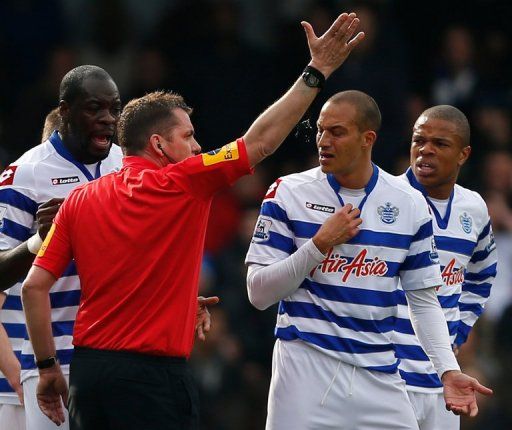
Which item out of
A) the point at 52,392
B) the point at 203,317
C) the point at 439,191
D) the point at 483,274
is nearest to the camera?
the point at 52,392

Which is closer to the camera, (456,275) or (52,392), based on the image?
(52,392)

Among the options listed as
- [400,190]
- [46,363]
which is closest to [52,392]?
[46,363]

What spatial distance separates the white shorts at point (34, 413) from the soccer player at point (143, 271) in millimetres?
425

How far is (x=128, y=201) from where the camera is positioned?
574 cm

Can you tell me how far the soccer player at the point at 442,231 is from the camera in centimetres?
719

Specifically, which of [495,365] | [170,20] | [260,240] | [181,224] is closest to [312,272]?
[260,240]

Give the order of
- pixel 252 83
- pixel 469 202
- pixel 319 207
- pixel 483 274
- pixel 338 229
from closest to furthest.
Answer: pixel 338 229
pixel 319 207
pixel 469 202
pixel 483 274
pixel 252 83

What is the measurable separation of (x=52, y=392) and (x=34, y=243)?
662mm

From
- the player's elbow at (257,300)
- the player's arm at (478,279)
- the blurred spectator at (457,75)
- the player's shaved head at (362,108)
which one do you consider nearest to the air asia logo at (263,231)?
the player's elbow at (257,300)

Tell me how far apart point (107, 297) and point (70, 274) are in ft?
2.02

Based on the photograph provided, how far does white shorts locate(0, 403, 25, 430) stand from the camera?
6.66 m

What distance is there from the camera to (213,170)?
5625mm

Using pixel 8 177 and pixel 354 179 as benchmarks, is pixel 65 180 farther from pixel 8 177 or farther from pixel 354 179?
pixel 354 179

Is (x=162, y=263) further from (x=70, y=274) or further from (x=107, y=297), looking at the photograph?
(x=70, y=274)
